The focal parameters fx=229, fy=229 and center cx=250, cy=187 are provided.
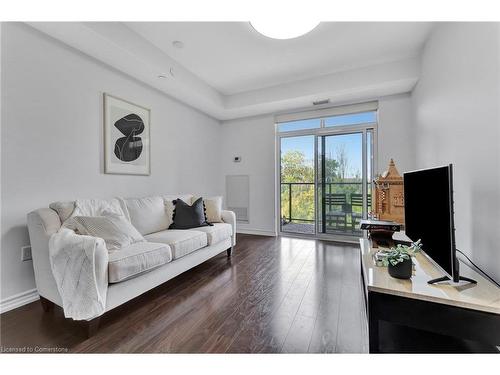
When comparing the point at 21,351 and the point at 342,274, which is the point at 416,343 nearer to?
the point at 342,274

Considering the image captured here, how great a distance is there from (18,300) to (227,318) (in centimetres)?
180

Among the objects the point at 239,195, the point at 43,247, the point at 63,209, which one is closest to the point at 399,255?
the point at 43,247

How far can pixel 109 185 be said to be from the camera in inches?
Result: 109

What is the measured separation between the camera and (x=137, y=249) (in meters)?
1.94

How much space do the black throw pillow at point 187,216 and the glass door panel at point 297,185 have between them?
207 cm

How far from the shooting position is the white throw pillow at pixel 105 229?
1915 millimetres

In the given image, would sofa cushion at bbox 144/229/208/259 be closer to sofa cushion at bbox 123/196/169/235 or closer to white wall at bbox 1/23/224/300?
sofa cushion at bbox 123/196/169/235

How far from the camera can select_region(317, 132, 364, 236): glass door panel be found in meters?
4.07

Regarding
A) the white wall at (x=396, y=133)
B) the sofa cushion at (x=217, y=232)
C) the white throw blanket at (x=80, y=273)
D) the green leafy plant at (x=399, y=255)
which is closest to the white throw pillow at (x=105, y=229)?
the white throw blanket at (x=80, y=273)

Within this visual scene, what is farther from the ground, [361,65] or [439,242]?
[361,65]

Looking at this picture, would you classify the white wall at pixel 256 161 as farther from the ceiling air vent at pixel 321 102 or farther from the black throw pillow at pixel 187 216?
the black throw pillow at pixel 187 216
